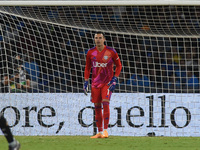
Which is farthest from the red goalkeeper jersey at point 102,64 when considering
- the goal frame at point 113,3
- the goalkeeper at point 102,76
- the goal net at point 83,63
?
the goal net at point 83,63

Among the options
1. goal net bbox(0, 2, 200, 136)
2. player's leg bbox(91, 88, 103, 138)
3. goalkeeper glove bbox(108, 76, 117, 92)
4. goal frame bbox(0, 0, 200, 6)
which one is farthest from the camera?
goal net bbox(0, 2, 200, 136)

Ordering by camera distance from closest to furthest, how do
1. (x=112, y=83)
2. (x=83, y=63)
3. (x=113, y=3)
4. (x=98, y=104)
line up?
(x=112, y=83)
(x=98, y=104)
(x=113, y=3)
(x=83, y=63)

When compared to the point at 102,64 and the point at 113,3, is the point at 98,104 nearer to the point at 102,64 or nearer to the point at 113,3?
the point at 102,64

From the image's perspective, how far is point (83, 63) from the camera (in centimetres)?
→ 1047

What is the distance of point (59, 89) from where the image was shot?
30.6ft

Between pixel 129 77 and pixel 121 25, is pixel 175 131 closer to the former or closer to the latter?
pixel 129 77

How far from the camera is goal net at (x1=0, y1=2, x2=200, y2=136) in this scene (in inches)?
364

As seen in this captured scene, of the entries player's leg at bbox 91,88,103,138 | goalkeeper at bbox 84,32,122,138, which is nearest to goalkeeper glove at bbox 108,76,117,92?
goalkeeper at bbox 84,32,122,138

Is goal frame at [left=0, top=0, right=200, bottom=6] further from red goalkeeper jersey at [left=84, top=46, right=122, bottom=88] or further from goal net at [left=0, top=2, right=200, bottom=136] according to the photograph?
red goalkeeper jersey at [left=84, top=46, right=122, bottom=88]

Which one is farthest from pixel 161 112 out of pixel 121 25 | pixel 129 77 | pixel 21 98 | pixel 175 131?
pixel 21 98

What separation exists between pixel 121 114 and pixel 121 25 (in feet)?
5.91

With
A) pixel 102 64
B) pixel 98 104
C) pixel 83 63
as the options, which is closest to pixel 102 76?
pixel 102 64

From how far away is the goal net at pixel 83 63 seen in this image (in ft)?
30.3

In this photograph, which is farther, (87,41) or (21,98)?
(87,41)
